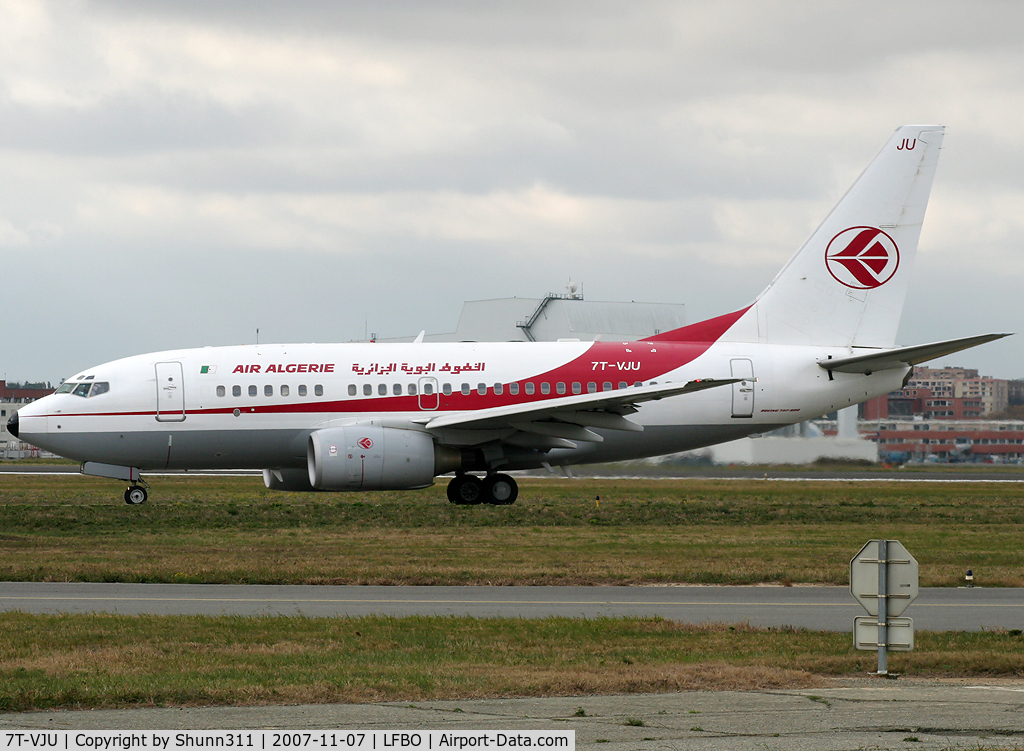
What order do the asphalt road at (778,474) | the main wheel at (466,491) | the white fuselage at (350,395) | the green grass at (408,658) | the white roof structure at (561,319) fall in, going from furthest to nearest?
the white roof structure at (561,319)
the asphalt road at (778,474)
the main wheel at (466,491)
the white fuselage at (350,395)
the green grass at (408,658)

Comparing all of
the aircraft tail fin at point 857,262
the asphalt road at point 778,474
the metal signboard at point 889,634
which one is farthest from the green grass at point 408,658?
the asphalt road at point 778,474

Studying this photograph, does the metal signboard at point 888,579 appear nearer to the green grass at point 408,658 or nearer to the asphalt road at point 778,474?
the green grass at point 408,658

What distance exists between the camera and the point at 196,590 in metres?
16.5

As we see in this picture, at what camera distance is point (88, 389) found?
97.9 ft

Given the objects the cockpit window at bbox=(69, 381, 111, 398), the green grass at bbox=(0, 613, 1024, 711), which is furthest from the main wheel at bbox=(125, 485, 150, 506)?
the green grass at bbox=(0, 613, 1024, 711)

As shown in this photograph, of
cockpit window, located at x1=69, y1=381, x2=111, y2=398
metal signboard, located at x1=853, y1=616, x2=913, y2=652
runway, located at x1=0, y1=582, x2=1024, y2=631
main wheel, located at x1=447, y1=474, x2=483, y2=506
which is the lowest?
runway, located at x1=0, y1=582, x2=1024, y2=631

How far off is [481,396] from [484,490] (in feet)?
7.25

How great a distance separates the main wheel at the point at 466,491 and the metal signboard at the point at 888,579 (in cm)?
2001

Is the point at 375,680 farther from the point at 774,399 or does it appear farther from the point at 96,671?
the point at 774,399

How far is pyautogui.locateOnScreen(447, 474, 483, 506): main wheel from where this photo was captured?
30.3 metres

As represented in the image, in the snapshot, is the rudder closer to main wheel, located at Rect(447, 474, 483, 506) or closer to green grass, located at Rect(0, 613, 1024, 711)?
main wheel, located at Rect(447, 474, 483, 506)

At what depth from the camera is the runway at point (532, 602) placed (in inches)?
561

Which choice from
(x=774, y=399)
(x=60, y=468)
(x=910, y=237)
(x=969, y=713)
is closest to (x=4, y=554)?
(x=969, y=713)
